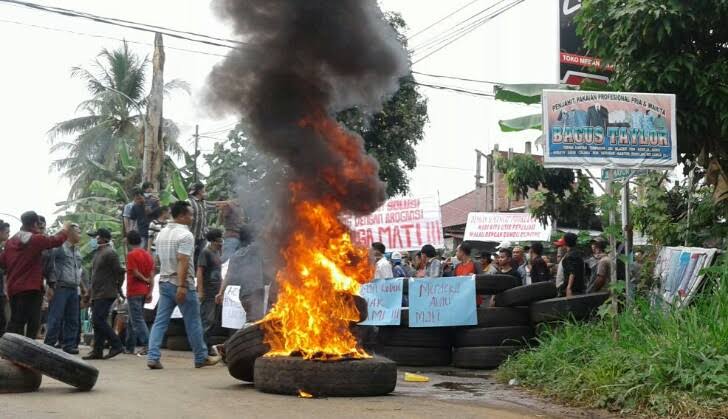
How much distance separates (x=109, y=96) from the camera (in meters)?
37.7

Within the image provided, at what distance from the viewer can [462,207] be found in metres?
46.2

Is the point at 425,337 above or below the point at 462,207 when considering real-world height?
below

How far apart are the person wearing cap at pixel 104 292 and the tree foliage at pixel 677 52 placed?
7416 mm

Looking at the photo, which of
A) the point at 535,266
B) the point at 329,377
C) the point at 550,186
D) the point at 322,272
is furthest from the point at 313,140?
the point at 550,186

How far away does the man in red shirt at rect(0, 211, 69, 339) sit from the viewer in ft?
34.3

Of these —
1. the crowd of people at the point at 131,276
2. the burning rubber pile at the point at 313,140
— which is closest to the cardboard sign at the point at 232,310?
the crowd of people at the point at 131,276

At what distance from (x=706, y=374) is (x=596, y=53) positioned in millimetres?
6723

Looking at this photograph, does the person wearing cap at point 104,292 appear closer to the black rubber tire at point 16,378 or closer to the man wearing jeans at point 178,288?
the man wearing jeans at point 178,288

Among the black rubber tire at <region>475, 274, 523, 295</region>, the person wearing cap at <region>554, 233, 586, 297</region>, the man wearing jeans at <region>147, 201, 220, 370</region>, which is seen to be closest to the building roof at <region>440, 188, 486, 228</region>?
the person wearing cap at <region>554, 233, 586, 297</region>

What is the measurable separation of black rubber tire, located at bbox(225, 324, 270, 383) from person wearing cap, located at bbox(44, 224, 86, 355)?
15.1ft

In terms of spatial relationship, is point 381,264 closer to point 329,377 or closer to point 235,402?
point 329,377

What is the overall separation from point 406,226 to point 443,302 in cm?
653

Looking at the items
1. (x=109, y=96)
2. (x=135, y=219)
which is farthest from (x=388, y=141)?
(x=109, y=96)

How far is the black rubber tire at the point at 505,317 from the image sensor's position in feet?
35.3
